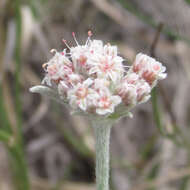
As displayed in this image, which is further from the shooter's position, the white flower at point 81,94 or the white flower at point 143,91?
the white flower at point 143,91

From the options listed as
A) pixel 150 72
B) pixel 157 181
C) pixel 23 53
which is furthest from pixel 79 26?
pixel 150 72

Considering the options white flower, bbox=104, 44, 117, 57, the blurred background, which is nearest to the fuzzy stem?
white flower, bbox=104, 44, 117, 57

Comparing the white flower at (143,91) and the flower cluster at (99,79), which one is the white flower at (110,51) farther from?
the white flower at (143,91)

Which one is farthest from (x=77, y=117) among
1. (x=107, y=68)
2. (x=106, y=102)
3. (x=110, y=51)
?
(x=106, y=102)

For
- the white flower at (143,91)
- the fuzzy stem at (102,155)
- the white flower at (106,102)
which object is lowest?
the fuzzy stem at (102,155)

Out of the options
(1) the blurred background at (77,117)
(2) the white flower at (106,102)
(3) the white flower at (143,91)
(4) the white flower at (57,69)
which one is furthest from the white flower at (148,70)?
(1) the blurred background at (77,117)

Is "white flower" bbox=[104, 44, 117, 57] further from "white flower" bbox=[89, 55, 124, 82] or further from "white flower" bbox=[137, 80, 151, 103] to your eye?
"white flower" bbox=[137, 80, 151, 103]

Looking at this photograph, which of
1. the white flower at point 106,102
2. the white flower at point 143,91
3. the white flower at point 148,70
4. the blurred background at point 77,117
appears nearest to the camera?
the white flower at point 106,102
